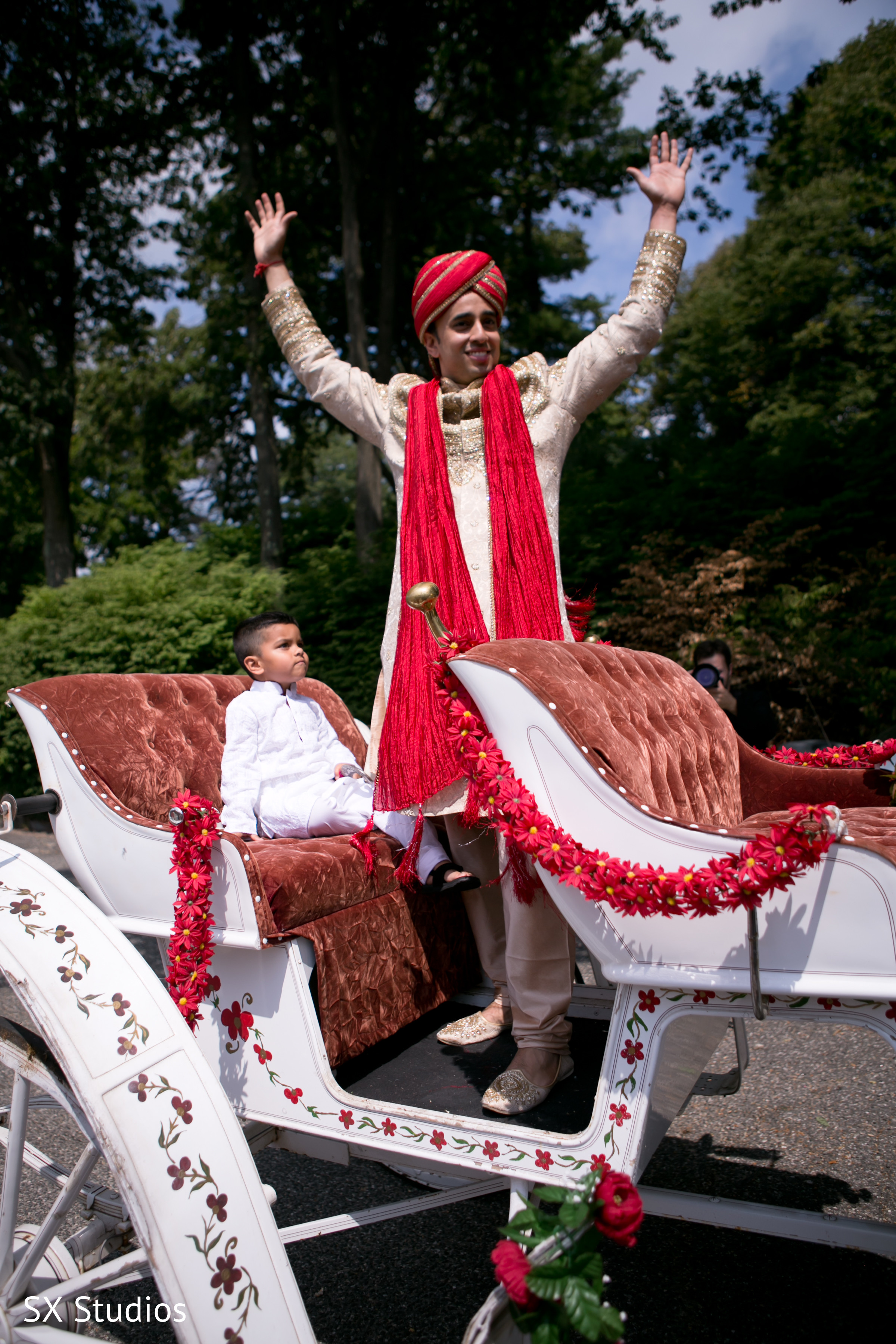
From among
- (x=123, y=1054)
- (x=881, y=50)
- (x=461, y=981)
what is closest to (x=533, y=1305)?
(x=123, y=1054)

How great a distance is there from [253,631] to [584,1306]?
2199 millimetres

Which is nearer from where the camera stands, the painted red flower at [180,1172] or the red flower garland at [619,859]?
the red flower garland at [619,859]

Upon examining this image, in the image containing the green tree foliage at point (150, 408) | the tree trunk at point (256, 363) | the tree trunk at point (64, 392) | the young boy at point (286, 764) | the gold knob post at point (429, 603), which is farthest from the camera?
the green tree foliage at point (150, 408)

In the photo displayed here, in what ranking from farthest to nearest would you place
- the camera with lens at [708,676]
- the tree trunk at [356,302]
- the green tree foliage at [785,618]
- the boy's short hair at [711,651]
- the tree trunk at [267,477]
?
the tree trunk at [267,477] → the tree trunk at [356,302] → the green tree foliage at [785,618] → the boy's short hair at [711,651] → the camera with lens at [708,676]

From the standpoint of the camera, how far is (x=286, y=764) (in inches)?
108

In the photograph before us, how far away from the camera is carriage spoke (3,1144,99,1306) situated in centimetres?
162

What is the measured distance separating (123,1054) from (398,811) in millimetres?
839

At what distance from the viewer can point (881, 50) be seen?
7875 mm

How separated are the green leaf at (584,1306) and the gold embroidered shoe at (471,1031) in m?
1.04

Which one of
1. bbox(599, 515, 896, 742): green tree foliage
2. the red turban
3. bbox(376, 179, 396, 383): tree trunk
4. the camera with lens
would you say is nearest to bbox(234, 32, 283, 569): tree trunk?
bbox(376, 179, 396, 383): tree trunk

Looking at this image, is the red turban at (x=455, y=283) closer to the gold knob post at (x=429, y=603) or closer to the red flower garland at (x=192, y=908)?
the gold knob post at (x=429, y=603)

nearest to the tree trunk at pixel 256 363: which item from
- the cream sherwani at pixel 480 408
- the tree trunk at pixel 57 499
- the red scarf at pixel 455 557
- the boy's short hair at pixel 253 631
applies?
the tree trunk at pixel 57 499

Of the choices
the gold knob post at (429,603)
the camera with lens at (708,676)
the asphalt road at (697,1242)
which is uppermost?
Answer: the gold knob post at (429,603)

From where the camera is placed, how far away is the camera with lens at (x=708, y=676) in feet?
15.8
